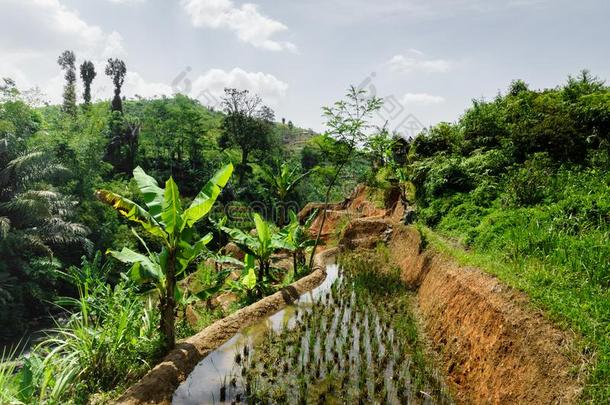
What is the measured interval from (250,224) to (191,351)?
23.6 meters

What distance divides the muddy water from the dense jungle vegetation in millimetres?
759

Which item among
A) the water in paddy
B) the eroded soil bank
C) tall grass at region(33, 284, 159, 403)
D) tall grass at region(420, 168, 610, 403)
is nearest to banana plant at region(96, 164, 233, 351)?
tall grass at region(33, 284, 159, 403)

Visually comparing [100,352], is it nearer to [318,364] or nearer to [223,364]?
[223,364]

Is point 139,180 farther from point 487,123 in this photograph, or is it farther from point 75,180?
point 75,180

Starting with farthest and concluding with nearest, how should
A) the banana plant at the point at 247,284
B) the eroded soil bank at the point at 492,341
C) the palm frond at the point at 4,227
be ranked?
the palm frond at the point at 4,227 < the banana plant at the point at 247,284 < the eroded soil bank at the point at 492,341

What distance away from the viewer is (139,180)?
24.5ft

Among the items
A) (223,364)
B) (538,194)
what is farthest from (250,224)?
(223,364)

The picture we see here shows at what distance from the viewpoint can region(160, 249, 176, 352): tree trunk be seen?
694 cm

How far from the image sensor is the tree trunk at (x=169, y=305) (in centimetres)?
694

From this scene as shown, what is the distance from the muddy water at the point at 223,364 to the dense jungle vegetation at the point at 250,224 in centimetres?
76

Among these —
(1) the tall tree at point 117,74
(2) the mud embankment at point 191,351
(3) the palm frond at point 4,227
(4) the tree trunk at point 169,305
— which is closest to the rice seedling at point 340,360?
(2) the mud embankment at point 191,351

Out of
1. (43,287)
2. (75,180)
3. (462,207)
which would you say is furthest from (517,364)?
(75,180)

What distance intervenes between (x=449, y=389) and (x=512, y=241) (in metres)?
3.18

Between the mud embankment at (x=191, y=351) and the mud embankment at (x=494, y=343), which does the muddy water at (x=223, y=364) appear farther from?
the mud embankment at (x=494, y=343)
